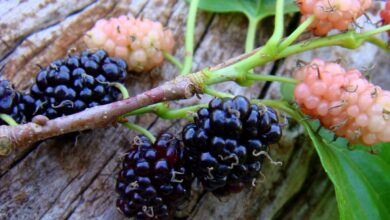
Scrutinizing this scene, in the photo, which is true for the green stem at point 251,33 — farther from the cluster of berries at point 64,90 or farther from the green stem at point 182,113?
the cluster of berries at point 64,90

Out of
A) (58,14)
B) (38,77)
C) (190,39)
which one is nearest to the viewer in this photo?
(38,77)

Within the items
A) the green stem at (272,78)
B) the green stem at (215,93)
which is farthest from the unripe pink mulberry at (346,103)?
the green stem at (215,93)

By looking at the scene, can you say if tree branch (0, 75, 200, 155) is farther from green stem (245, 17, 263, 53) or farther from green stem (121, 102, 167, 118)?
green stem (245, 17, 263, 53)

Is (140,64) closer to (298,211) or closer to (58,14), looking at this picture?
(58,14)

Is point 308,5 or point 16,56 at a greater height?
point 308,5

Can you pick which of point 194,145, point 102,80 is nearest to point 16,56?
point 102,80
